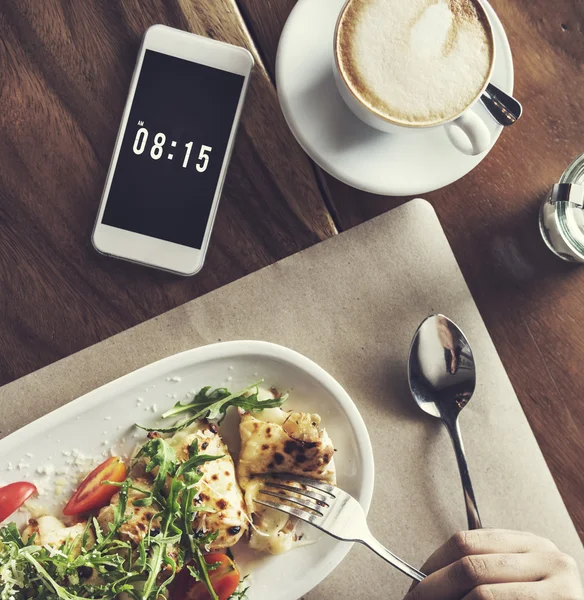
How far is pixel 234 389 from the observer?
44.4 inches

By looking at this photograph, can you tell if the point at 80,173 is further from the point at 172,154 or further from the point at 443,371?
the point at 443,371

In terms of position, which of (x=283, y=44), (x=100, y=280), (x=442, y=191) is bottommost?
(x=100, y=280)

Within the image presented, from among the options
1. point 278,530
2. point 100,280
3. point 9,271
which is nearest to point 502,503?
point 278,530

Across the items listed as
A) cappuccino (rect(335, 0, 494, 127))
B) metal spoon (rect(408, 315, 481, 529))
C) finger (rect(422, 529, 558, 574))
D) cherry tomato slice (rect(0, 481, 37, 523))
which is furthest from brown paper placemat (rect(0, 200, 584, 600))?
cherry tomato slice (rect(0, 481, 37, 523))

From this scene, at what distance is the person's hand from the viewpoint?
3.10ft

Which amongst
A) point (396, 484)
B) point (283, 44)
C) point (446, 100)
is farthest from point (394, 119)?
point (396, 484)

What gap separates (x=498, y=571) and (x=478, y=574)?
4 centimetres

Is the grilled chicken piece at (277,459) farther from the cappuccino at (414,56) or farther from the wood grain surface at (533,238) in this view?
the cappuccino at (414,56)

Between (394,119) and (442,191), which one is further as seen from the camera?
(442,191)

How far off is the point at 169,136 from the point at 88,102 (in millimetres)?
160

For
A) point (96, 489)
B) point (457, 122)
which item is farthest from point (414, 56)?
point (96, 489)

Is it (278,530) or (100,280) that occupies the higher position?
(100,280)

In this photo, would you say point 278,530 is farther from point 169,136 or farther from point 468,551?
point 169,136

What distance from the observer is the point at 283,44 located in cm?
103
